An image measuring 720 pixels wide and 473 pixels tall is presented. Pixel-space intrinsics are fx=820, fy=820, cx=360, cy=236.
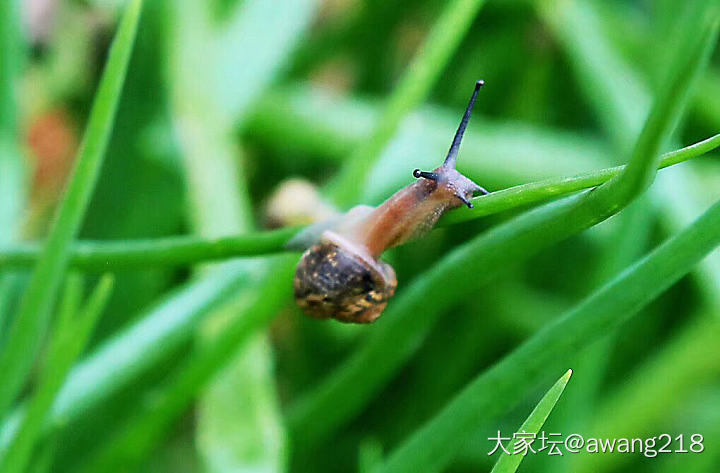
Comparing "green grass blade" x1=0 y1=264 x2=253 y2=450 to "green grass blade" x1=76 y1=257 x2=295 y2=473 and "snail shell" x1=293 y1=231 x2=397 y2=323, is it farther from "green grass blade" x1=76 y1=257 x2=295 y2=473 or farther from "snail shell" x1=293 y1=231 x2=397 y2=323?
"snail shell" x1=293 y1=231 x2=397 y2=323

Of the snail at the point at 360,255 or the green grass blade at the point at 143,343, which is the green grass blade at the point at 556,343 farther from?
the green grass blade at the point at 143,343

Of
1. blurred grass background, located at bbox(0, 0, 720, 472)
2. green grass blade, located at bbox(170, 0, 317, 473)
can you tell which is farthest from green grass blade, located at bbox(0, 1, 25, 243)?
green grass blade, located at bbox(170, 0, 317, 473)

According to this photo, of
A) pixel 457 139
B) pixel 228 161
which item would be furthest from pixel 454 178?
pixel 228 161

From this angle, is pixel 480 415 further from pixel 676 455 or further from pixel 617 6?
pixel 617 6

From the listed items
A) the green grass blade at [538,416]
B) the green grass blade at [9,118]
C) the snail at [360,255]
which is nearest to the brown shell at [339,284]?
the snail at [360,255]

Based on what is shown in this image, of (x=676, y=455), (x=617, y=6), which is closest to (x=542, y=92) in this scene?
(x=617, y=6)

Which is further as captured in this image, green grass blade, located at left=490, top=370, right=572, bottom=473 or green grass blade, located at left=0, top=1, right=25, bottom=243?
green grass blade, located at left=0, top=1, right=25, bottom=243

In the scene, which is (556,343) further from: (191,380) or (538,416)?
(191,380)

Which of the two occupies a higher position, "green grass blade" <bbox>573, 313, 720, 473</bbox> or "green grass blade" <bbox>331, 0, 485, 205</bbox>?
"green grass blade" <bbox>331, 0, 485, 205</bbox>
